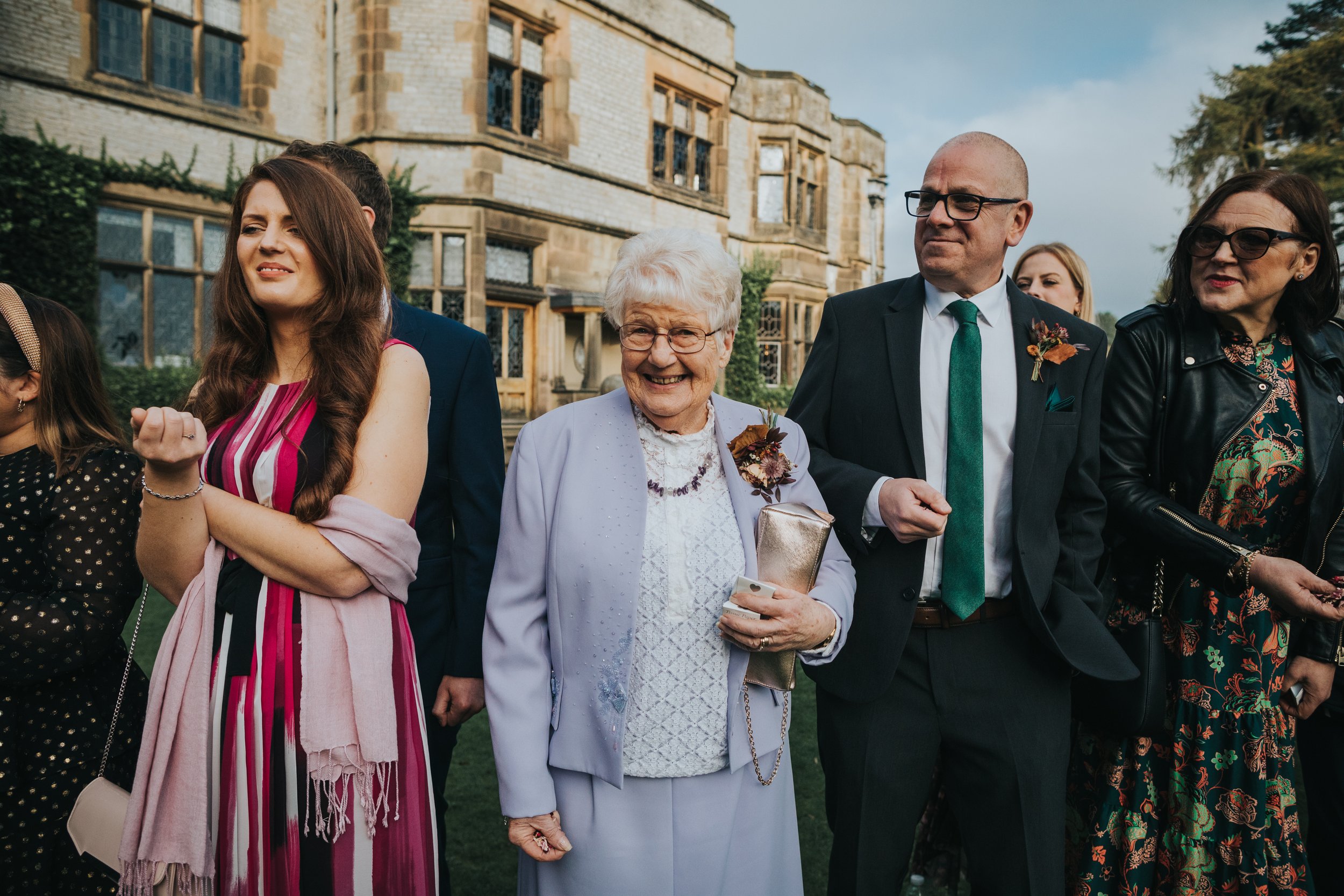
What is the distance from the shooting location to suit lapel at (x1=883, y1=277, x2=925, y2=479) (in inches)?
92.5

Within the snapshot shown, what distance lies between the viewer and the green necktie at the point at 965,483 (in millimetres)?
2268

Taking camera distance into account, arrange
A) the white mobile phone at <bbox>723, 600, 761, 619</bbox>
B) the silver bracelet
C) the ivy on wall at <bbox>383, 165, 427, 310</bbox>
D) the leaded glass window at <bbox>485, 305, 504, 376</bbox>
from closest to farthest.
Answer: the silver bracelet < the white mobile phone at <bbox>723, 600, 761, 619</bbox> < the ivy on wall at <bbox>383, 165, 427, 310</bbox> < the leaded glass window at <bbox>485, 305, 504, 376</bbox>

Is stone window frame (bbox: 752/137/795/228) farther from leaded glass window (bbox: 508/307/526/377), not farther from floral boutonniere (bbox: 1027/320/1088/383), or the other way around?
floral boutonniere (bbox: 1027/320/1088/383)

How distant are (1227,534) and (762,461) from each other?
1399 mm

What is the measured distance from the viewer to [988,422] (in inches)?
93.4

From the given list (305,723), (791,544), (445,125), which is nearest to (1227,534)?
(791,544)

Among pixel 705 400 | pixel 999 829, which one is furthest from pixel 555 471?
pixel 999 829

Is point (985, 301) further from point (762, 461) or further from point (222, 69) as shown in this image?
point (222, 69)

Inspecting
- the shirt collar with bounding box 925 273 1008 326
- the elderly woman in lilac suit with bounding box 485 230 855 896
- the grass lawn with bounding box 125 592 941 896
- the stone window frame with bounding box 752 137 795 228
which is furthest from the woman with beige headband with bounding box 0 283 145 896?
the stone window frame with bounding box 752 137 795 228

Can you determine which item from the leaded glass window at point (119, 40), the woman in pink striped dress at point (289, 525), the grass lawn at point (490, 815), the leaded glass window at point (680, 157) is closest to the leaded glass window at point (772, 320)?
the leaded glass window at point (680, 157)

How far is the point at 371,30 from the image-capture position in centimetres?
1155

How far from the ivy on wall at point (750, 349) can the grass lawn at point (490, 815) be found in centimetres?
1282

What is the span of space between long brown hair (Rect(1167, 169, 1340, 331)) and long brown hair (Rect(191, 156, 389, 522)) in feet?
7.90

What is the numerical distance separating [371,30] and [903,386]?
11.8 metres
